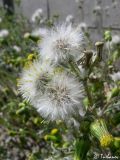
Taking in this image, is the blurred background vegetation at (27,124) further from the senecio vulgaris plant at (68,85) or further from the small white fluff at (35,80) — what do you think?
the small white fluff at (35,80)

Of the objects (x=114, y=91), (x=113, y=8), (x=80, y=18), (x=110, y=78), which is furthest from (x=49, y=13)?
(x=114, y=91)

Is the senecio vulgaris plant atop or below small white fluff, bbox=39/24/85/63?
below

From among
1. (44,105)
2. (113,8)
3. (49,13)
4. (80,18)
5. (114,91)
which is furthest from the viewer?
(49,13)

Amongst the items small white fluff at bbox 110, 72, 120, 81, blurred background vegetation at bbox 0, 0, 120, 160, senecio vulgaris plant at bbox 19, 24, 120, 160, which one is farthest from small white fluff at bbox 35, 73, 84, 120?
small white fluff at bbox 110, 72, 120, 81

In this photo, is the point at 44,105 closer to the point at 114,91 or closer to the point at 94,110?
the point at 94,110

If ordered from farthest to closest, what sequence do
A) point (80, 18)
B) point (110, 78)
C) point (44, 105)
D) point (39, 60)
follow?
1. point (80, 18)
2. point (110, 78)
3. point (39, 60)
4. point (44, 105)

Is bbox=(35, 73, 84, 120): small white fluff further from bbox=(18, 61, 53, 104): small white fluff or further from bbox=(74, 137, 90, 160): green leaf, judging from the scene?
bbox=(74, 137, 90, 160): green leaf

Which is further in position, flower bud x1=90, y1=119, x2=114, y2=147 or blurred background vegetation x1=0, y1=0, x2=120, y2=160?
blurred background vegetation x1=0, y1=0, x2=120, y2=160
